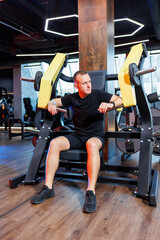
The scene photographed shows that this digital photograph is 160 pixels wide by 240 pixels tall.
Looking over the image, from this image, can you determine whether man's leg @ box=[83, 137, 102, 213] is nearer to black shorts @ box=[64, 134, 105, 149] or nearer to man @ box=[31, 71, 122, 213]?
man @ box=[31, 71, 122, 213]

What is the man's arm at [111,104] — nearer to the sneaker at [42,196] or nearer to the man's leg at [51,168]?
the man's leg at [51,168]

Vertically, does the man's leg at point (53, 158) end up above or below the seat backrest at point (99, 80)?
below

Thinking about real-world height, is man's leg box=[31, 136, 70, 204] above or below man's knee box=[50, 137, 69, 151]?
below

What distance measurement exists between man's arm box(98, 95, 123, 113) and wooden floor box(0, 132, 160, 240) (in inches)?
29.6

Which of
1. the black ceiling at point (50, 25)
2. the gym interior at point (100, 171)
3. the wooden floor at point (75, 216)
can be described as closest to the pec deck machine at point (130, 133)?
the gym interior at point (100, 171)

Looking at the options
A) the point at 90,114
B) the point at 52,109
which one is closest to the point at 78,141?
the point at 90,114

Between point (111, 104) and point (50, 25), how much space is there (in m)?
6.99

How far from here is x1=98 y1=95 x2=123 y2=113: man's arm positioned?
1814 millimetres

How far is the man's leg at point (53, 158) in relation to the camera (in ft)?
6.08

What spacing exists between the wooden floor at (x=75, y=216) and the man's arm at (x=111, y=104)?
75 centimetres

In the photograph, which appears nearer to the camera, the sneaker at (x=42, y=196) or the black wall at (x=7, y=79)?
the sneaker at (x=42, y=196)

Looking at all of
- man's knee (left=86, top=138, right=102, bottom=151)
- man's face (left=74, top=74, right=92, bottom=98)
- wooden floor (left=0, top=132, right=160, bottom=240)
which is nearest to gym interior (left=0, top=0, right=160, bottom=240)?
wooden floor (left=0, top=132, right=160, bottom=240)

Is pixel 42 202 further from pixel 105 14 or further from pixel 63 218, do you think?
pixel 105 14

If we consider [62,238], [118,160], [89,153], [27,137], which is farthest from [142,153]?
[27,137]
